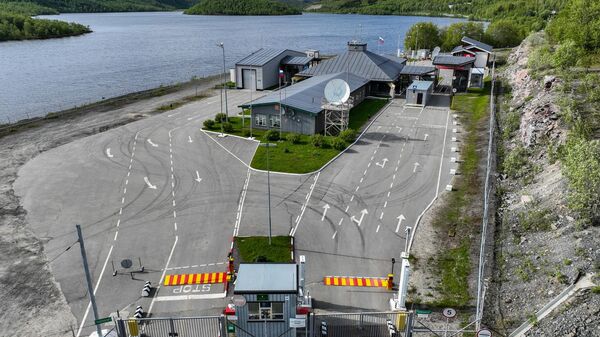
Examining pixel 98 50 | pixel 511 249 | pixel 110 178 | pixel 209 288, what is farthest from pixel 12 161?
pixel 98 50

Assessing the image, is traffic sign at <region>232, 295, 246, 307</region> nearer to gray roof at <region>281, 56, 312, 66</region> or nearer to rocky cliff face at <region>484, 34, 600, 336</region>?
rocky cliff face at <region>484, 34, 600, 336</region>

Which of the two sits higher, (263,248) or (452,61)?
(452,61)

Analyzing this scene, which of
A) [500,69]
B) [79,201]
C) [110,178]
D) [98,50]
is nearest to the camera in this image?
[79,201]

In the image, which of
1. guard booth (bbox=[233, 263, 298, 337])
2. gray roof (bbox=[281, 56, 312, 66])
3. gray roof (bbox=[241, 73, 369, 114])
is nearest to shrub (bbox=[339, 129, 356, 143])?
gray roof (bbox=[241, 73, 369, 114])

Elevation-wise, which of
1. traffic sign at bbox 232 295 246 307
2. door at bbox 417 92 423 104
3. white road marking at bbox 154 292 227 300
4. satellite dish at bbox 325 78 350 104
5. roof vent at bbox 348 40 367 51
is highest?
roof vent at bbox 348 40 367 51

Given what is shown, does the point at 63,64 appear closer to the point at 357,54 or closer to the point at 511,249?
the point at 357,54

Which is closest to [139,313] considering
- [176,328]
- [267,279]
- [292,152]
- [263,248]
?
[176,328]

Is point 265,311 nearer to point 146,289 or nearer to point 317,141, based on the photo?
point 146,289
